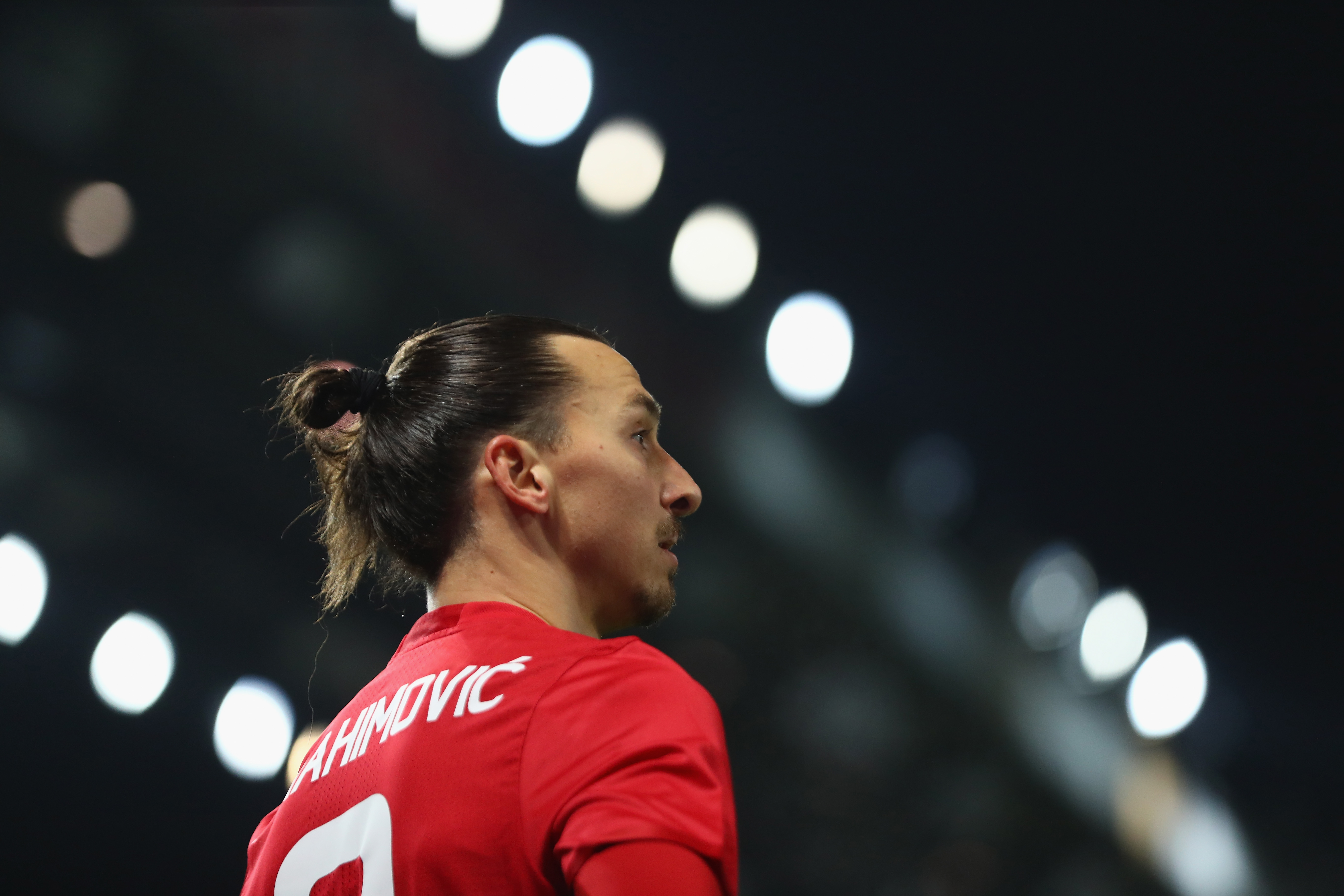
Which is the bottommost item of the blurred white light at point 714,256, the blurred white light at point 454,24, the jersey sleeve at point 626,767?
the jersey sleeve at point 626,767

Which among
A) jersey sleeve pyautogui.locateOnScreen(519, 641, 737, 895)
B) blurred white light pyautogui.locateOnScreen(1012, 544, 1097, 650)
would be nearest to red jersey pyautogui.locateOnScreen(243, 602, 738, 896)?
jersey sleeve pyautogui.locateOnScreen(519, 641, 737, 895)

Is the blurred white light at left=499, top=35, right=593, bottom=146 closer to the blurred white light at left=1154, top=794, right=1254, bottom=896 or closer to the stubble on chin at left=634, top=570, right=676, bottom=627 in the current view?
the stubble on chin at left=634, top=570, right=676, bottom=627

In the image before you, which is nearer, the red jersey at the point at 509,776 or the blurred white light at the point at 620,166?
the red jersey at the point at 509,776

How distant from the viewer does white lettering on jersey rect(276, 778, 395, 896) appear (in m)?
0.63

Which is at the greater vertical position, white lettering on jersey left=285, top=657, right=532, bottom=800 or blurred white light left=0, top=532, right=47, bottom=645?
white lettering on jersey left=285, top=657, right=532, bottom=800

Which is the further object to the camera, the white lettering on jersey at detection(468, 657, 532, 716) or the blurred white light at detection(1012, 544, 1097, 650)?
the blurred white light at detection(1012, 544, 1097, 650)

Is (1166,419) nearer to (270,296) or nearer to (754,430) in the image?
(754,430)

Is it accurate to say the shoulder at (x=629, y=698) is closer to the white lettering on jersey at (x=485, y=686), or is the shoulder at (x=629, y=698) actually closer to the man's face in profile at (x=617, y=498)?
the white lettering on jersey at (x=485, y=686)

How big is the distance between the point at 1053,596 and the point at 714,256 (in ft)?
4.17

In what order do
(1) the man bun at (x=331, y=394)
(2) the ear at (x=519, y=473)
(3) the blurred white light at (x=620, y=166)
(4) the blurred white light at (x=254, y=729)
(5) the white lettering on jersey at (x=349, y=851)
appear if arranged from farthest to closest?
(4) the blurred white light at (x=254, y=729)
(3) the blurred white light at (x=620, y=166)
(1) the man bun at (x=331, y=394)
(2) the ear at (x=519, y=473)
(5) the white lettering on jersey at (x=349, y=851)

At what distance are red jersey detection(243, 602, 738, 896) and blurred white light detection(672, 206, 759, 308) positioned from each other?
1686mm

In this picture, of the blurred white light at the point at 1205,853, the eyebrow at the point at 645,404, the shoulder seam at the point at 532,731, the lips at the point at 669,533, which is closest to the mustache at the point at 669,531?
the lips at the point at 669,533

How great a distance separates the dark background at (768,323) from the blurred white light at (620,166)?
4 cm

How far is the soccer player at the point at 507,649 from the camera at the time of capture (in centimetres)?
55
